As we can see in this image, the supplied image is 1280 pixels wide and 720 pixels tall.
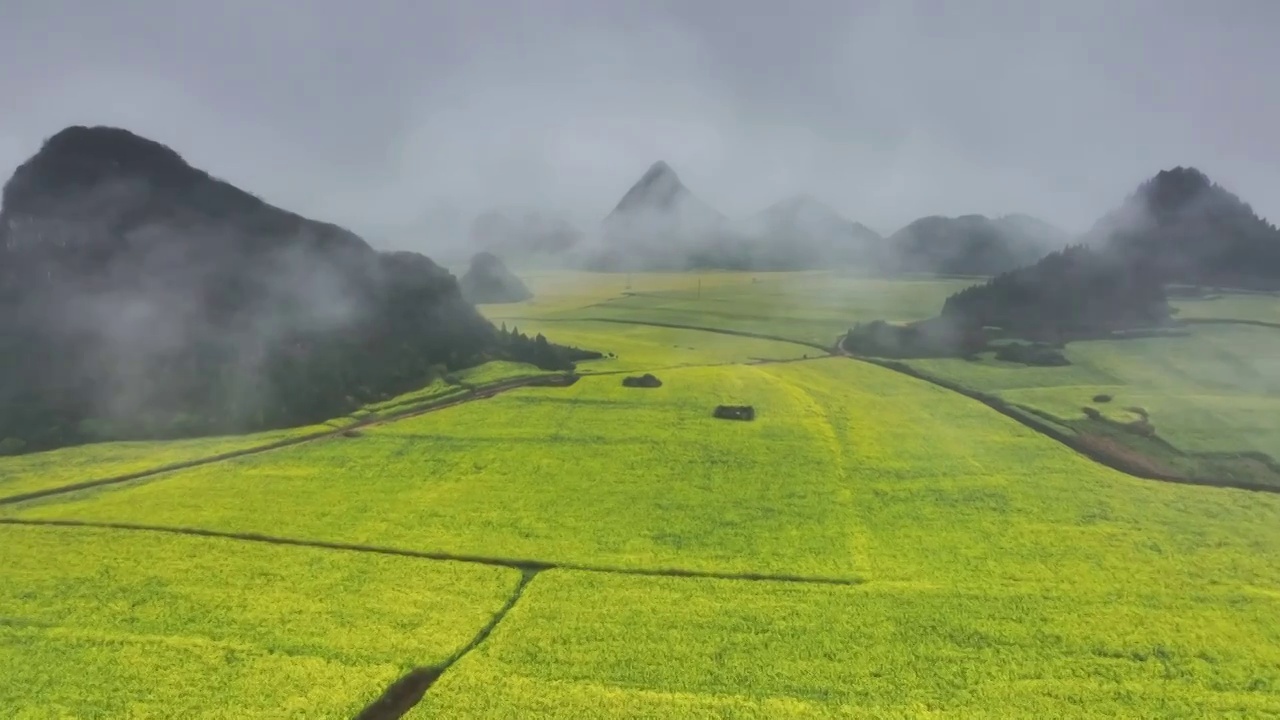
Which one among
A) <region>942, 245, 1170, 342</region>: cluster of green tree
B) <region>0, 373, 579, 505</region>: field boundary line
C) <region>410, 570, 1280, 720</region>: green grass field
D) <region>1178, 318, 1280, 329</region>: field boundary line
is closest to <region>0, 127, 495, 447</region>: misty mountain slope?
<region>0, 373, 579, 505</region>: field boundary line

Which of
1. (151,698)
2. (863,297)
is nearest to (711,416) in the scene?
(151,698)

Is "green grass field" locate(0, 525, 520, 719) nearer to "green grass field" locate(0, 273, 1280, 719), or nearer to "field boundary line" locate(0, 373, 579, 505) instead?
"green grass field" locate(0, 273, 1280, 719)

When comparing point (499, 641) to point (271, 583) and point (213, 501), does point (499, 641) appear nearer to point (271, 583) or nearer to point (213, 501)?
point (271, 583)

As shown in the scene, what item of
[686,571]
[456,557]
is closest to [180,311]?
[456,557]

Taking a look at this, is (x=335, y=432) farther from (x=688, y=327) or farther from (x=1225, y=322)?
Answer: (x=1225, y=322)

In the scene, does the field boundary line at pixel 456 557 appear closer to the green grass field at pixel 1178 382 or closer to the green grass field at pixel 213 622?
the green grass field at pixel 213 622
